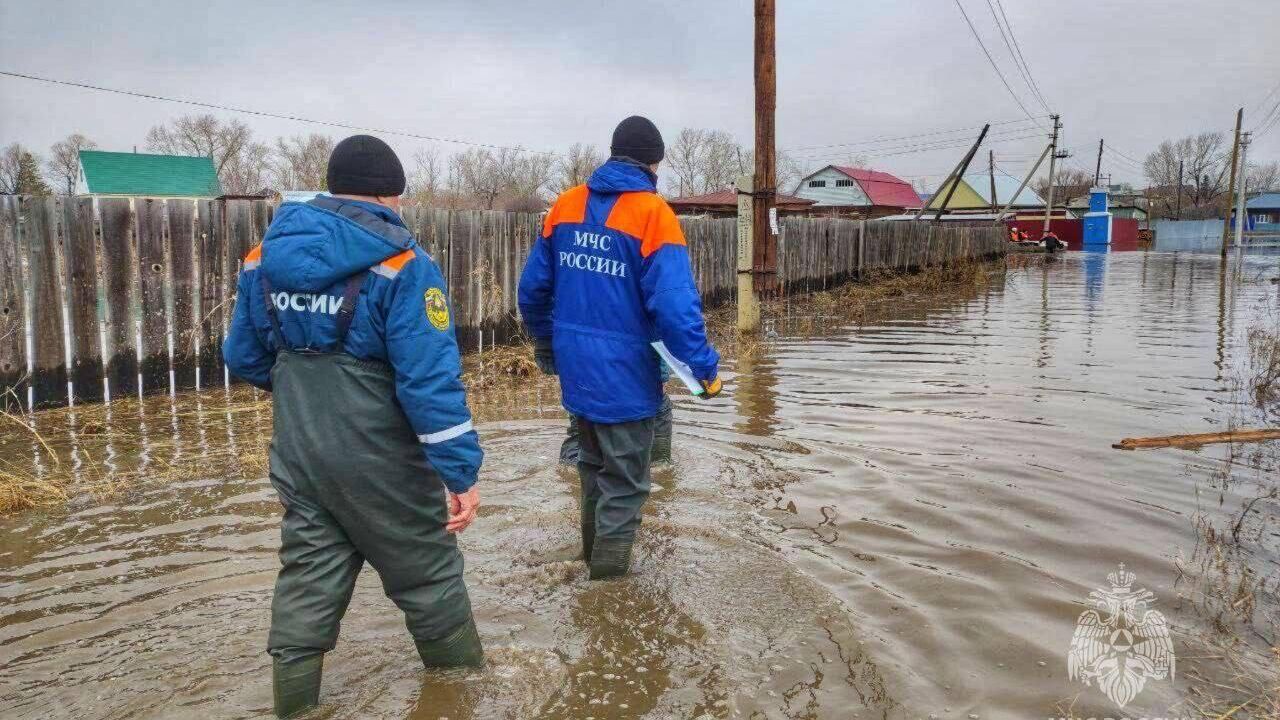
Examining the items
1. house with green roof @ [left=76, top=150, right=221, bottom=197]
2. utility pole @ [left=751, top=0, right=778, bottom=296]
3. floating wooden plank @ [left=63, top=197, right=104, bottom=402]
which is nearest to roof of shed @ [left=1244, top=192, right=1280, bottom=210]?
house with green roof @ [left=76, top=150, right=221, bottom=197]

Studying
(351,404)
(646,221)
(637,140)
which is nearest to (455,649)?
(351,404)

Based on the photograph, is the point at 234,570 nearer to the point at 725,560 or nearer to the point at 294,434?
the point at 294,434

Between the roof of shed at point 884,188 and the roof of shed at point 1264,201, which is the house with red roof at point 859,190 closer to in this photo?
the roof of shed at point 884,188

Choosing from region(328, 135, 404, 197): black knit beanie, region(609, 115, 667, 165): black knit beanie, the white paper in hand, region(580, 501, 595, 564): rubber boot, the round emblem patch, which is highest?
region(609, 115, 667, 165): black knit beanie

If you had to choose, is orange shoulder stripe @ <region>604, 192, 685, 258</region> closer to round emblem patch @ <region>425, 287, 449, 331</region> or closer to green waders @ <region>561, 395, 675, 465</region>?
round emblem patch @ <region>425, 287, 449, 331</region>

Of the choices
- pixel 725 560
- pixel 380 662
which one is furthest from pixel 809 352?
pixel 380 662

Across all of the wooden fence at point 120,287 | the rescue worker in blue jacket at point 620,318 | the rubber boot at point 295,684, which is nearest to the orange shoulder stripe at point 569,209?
the rescue worker in blue jacket at point 620,318

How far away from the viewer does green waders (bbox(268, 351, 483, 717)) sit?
2.43m

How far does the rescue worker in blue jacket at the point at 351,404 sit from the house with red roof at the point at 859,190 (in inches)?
2413

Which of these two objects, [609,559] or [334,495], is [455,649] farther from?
[609,559]

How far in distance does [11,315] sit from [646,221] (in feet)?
17.9

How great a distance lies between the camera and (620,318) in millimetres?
3475

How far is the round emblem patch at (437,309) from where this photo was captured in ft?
7.98

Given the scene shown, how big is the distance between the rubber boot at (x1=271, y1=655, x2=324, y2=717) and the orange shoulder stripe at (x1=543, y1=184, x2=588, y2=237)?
1.90m
